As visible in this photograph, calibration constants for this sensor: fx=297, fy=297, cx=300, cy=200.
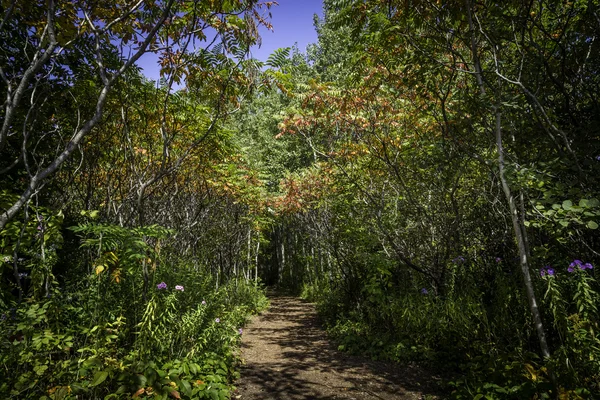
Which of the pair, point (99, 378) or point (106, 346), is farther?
point (106, 346)

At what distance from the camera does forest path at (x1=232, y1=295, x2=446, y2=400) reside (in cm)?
405

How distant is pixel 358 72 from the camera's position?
202 inches

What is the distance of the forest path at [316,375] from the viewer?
405 centimetres

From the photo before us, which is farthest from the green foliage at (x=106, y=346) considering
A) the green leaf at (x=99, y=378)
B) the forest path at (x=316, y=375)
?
the forest path at (x=316, y=375)

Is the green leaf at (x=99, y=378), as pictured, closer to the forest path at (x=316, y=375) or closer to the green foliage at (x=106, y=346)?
the green foliage at (x=106, y=346)

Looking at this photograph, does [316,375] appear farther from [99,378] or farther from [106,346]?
[99,378]

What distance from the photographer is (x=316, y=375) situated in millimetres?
4750

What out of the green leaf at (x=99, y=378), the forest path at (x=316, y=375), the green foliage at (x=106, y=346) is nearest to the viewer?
the green leaf at (x=99, y=378)

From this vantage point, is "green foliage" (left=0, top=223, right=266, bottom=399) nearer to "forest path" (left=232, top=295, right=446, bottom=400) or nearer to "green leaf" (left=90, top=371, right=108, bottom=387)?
"green leaf" (left=90, top=371, right=108, bottom=387)

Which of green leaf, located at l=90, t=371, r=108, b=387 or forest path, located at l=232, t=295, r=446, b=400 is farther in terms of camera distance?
forest path, located at l=232, t=295, r=446, b=400

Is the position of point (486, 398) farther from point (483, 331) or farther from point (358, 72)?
point (358, 72)

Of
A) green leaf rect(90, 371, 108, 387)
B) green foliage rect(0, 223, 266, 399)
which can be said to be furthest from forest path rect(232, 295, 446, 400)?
green leaf rect(90, 371, 108, 387)

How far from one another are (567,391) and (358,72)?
4.85 metres

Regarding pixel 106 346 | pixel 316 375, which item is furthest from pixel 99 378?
pixel 316 375
